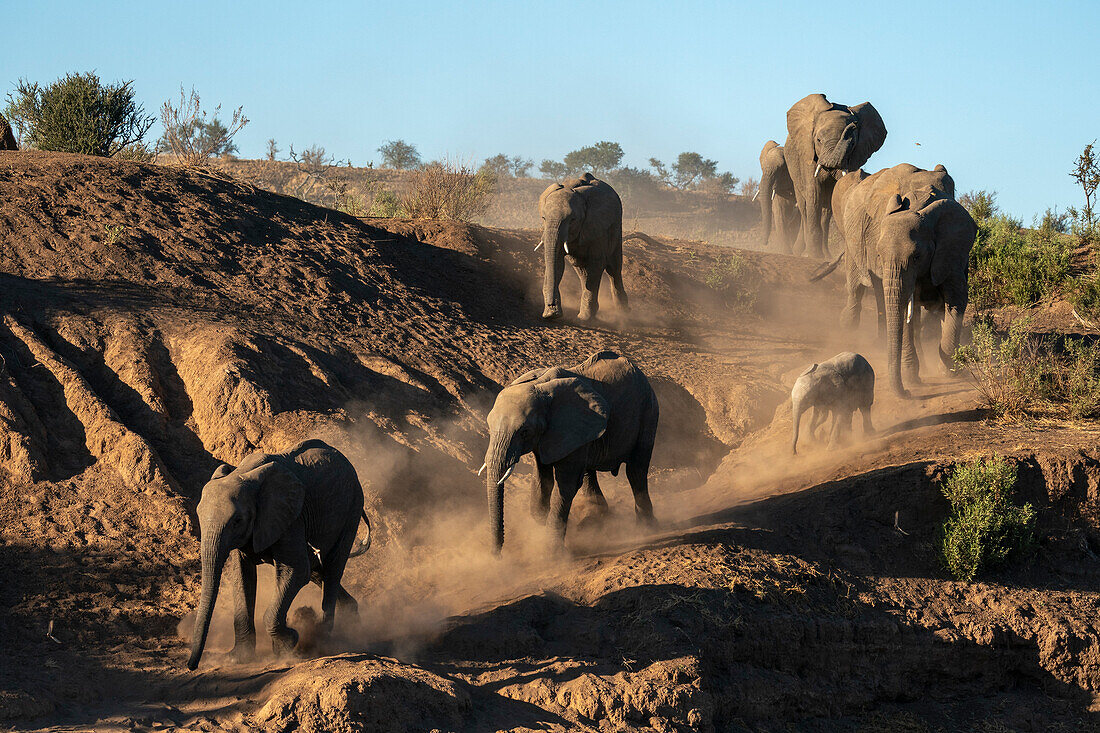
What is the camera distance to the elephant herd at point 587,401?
22.7ft

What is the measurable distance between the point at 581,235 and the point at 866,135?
8.51m

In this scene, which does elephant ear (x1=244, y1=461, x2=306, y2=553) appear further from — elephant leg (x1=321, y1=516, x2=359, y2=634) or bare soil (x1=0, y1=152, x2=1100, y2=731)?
bare soil (x1=0, y1=152, x2=1100, y2=731)

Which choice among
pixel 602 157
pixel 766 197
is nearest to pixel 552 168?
pixel 602 157

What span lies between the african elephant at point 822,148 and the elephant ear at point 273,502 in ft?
49.4

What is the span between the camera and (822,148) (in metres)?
19.6

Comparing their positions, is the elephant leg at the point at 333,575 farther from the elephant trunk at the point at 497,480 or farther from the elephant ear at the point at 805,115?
the elephant ear at the point at 805,115

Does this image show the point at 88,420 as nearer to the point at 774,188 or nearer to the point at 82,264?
the point at 82,264

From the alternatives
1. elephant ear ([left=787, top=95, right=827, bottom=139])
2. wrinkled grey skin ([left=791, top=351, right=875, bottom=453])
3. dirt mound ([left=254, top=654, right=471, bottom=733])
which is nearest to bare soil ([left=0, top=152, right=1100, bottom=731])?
dirt mound ([left=254, top=654, right=471, bottom=733])

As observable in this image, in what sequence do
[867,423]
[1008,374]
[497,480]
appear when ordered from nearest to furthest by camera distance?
[497,480]
[867,423]
[1008,374]

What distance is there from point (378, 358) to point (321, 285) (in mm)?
1821

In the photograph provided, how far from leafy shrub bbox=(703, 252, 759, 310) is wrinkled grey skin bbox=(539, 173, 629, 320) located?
3.08 meters

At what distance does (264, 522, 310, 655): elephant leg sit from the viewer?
7000 millimetres

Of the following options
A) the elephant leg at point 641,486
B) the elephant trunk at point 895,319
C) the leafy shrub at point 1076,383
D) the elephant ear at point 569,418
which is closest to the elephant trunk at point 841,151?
the elephant trunk at point 895,319

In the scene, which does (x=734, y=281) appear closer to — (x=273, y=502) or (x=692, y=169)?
(x=273, y=502)
